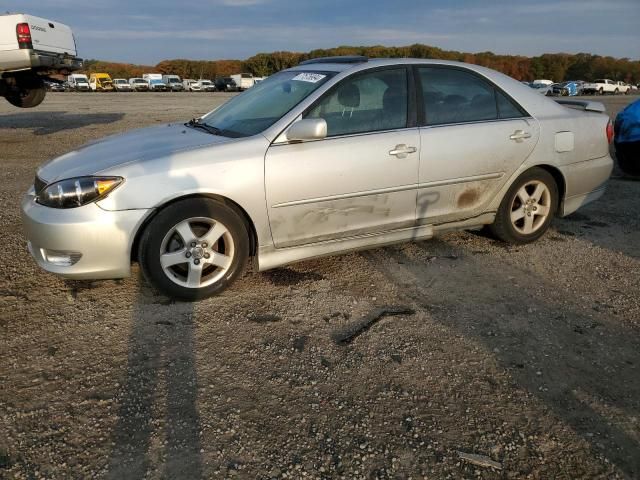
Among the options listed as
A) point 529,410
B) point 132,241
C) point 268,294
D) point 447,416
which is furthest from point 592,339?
point 132,241

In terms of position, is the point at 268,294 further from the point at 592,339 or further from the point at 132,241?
the point at 592,339

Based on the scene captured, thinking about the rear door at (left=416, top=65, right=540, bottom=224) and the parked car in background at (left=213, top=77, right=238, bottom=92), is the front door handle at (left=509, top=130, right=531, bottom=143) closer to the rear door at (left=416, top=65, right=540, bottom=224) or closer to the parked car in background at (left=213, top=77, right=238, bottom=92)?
the rear door at (left=416, top=65, right=540, bottom=224)

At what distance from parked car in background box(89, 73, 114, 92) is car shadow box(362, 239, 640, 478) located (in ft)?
178

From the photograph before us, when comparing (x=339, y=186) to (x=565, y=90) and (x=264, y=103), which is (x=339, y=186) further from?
(x=565, y=90)

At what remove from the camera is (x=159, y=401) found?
2.33m

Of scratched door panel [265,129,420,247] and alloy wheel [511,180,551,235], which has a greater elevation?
scratched door panel [265,129,420,247]

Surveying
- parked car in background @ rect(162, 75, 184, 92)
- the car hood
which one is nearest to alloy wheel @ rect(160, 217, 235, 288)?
the car hood

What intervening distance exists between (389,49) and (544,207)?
A: 69656mm

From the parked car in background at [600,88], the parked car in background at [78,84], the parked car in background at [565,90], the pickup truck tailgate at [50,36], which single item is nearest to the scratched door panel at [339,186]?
the pickup truck tailgate at [50,36]

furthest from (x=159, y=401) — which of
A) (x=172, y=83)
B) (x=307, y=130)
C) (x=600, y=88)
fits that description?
(x=600, y=88)

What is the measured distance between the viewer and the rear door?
12.5ft

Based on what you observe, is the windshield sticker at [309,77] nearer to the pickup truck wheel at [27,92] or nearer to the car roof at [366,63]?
the car roof at [366,63]

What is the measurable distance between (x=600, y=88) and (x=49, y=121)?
53784 mm

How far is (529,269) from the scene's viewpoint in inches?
155
